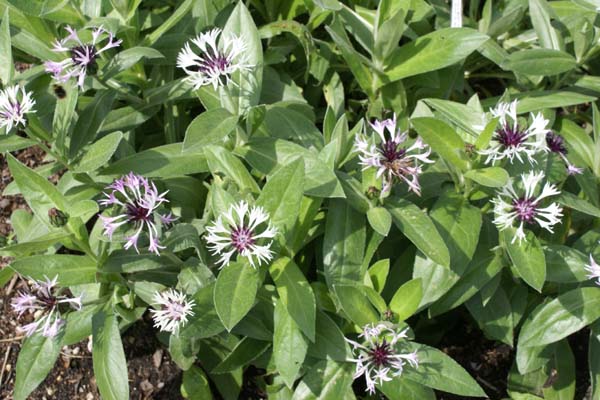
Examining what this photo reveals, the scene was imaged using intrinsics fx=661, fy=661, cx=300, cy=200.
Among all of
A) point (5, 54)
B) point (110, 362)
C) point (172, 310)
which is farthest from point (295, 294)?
point (5, 54)

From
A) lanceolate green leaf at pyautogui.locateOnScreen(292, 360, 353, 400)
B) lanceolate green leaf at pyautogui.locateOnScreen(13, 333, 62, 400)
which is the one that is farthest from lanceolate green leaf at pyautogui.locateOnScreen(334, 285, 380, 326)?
lanceolate green leaf at pyautogui.locateOnScreen(13, 333, 62, 400)

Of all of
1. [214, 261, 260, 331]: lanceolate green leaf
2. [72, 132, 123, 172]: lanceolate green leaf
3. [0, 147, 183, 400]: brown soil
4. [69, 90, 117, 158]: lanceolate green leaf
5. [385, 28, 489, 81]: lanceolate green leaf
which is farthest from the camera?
[0, 147, 183, 400]: brown soil

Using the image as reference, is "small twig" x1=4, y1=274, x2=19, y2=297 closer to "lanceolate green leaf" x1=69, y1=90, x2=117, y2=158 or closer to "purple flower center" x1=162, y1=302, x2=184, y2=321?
"lanceolate green leaf" x1=69, y1=90, x2=117, y2=158

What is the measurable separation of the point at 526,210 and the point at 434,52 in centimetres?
93

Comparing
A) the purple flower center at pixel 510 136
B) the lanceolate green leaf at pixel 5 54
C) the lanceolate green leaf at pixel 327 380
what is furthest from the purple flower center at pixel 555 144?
the lanceolate green leaf at pixel 5 54

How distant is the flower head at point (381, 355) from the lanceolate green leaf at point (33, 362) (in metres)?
1.03

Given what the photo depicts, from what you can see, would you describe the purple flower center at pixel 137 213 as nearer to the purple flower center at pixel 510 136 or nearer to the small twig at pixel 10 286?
the purple flower center at pixel 510 136

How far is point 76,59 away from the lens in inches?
92.8

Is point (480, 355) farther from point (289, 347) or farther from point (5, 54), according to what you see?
point (5, 54)

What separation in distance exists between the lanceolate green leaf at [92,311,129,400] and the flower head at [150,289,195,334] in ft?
0.83

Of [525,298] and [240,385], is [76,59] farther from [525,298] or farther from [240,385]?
[525,298]

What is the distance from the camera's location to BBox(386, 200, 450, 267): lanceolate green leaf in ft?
6.96

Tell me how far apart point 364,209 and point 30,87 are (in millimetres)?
1525

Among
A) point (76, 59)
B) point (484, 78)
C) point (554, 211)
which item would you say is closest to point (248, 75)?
point (76, 59)
